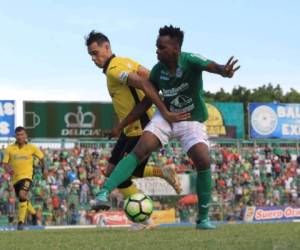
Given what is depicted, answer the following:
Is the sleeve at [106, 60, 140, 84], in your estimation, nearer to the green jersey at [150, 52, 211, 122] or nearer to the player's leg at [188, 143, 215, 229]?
the green jersey at [150, 52, 211, 122]

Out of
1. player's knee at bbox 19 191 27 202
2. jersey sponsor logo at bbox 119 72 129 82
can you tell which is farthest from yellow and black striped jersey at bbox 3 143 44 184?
jersey sponsor logo at bbox 119 72 129 82

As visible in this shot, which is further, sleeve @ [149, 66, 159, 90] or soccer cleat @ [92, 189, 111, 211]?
sleeve @ [149, 66, 159, 90]

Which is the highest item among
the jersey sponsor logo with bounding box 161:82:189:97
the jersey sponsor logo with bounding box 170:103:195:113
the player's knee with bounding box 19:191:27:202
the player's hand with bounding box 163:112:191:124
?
the jersey sponsor logo with bounding box 161:82:189:97

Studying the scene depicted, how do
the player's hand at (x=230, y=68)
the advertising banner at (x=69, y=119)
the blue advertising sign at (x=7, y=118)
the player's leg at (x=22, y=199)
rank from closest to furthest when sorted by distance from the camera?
the player's hand at (x=230, y=68) → the player's leg at (x=22, y=199) → the blue advertising sign at (x=7, y=118) → the advertising banner at (x=69, y=119)

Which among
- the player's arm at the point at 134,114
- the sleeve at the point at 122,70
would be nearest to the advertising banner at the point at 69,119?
the sleeve at the point at 122,70

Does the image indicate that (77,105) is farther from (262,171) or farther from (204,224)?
(204,224)

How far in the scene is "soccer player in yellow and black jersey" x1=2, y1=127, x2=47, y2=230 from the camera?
48.5 ft

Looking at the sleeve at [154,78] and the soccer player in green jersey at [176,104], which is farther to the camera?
the sleeve at [154,78]

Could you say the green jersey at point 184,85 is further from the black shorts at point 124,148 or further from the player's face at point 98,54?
the black shorts at point 124,148

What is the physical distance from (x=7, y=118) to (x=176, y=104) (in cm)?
2768

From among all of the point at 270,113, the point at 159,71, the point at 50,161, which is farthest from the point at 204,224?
the point at 270,113

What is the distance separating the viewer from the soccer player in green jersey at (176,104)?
26.2 feet

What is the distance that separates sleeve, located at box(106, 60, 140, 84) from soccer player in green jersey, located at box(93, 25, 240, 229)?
1.57 ft

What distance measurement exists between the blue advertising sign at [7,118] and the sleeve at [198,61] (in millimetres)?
27296
